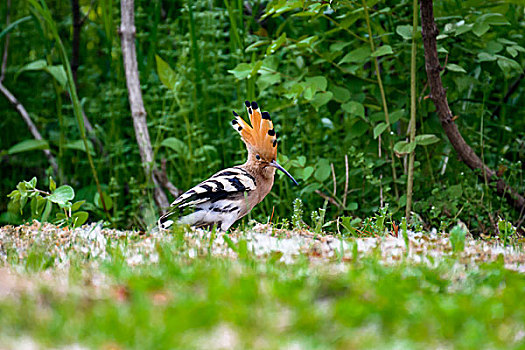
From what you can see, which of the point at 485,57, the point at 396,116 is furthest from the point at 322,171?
the point at 485,57

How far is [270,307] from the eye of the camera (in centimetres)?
203

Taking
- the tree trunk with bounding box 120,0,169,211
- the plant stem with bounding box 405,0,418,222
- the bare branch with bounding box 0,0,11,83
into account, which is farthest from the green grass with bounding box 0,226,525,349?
the bare branch with bounding box 0,0,11,83

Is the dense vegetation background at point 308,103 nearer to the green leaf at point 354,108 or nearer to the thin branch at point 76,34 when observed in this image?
the green leaf at point 354,108

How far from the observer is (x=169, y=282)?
2.28m

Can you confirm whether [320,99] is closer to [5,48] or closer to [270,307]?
[270,307]

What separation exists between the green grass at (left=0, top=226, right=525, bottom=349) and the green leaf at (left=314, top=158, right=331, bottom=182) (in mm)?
2240

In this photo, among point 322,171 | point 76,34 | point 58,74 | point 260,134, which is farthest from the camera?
point 76,34

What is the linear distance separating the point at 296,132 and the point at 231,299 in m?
3.64

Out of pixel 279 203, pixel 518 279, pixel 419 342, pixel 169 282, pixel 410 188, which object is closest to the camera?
pixel 419 342

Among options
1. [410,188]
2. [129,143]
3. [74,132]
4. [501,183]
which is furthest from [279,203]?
[74,132]

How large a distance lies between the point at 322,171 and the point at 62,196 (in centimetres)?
195

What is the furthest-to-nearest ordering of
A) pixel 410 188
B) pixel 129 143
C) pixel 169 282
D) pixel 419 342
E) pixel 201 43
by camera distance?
pixel 129 143
pixel 201 43
pixel 410 188
pixel 169 282
pixel 419 342

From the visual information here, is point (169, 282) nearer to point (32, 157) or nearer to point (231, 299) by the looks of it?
point (231, 299)

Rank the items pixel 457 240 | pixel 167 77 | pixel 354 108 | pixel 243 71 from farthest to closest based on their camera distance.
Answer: pixel 167 77 < pixel 354 108 < pixel 243 71 < pixel 457 240
